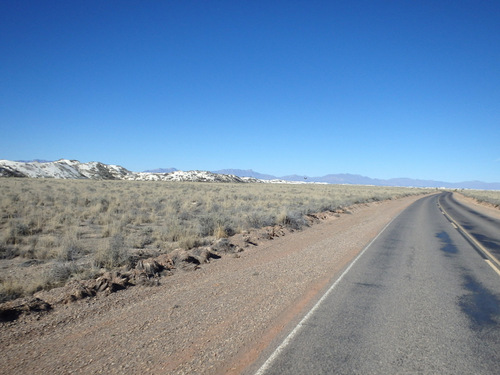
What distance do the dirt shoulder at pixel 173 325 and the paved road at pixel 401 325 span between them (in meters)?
0.52

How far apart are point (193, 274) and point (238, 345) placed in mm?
3740

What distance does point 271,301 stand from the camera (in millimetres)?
5926

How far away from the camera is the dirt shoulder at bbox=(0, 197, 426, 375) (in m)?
3.92

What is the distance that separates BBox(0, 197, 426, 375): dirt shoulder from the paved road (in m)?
0.52

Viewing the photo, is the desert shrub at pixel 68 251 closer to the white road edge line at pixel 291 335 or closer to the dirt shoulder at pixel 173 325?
the dirt shoulder at pixel 173 325

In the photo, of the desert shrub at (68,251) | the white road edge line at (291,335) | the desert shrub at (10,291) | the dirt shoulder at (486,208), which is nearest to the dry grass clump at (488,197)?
the dirt shoulder at (486,208)

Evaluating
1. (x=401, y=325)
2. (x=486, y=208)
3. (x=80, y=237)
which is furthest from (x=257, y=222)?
(x=486, y=208)

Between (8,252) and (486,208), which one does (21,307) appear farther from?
(486,208)

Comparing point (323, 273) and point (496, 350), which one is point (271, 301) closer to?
point (323, 273)

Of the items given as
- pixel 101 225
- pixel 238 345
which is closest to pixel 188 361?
pixel 238 345

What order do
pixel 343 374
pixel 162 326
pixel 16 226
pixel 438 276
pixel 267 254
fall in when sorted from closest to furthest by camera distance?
pixel 343 374 → pixel 162 326 → pixel 438 276 → pixel 267 254 → pixel 16 226

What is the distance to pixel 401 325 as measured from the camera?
4.86 metres

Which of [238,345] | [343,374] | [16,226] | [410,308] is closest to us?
[343,374]

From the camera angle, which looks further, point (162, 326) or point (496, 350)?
point (162, 326)
